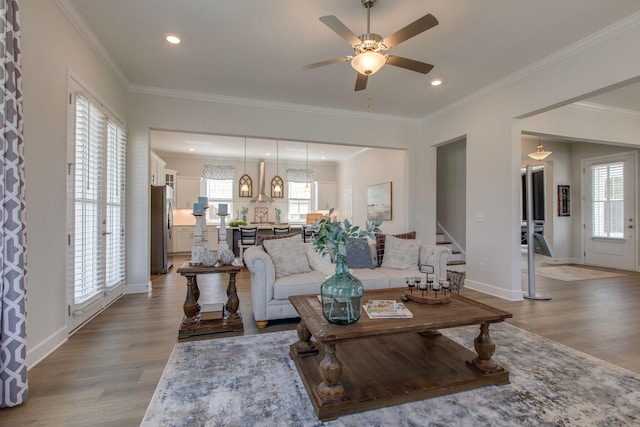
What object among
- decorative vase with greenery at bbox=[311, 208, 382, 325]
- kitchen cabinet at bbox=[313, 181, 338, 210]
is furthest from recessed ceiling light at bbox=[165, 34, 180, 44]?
kitchen cabinet at bbox=[313, 181, 338, 210]

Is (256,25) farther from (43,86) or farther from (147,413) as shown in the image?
(147,413)

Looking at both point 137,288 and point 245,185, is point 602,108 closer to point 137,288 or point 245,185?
point 137,288

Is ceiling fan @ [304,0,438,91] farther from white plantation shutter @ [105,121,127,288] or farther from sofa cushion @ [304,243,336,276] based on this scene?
white plantation shutter @ [105,121,127,288]

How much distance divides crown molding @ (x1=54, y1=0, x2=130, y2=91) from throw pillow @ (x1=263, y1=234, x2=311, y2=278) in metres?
2.86

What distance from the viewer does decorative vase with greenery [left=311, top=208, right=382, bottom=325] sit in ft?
6.41

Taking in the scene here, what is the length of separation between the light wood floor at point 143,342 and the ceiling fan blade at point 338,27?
278 cm

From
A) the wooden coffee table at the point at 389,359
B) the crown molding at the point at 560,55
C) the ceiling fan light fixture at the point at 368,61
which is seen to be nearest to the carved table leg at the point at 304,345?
the wooden coffee table at the point at 389,359

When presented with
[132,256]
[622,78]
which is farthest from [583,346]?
[132,256]

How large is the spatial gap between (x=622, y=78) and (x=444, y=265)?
2.60 meters

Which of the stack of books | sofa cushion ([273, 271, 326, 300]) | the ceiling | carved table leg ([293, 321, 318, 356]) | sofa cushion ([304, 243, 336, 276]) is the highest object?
the ceiling

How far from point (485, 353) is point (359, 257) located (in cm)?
207

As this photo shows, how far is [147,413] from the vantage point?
1791 mm

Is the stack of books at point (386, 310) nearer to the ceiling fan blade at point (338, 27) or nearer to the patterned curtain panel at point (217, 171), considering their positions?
the ceiling fan blade at point (338, 27)

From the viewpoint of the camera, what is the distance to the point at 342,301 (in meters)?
1.96
